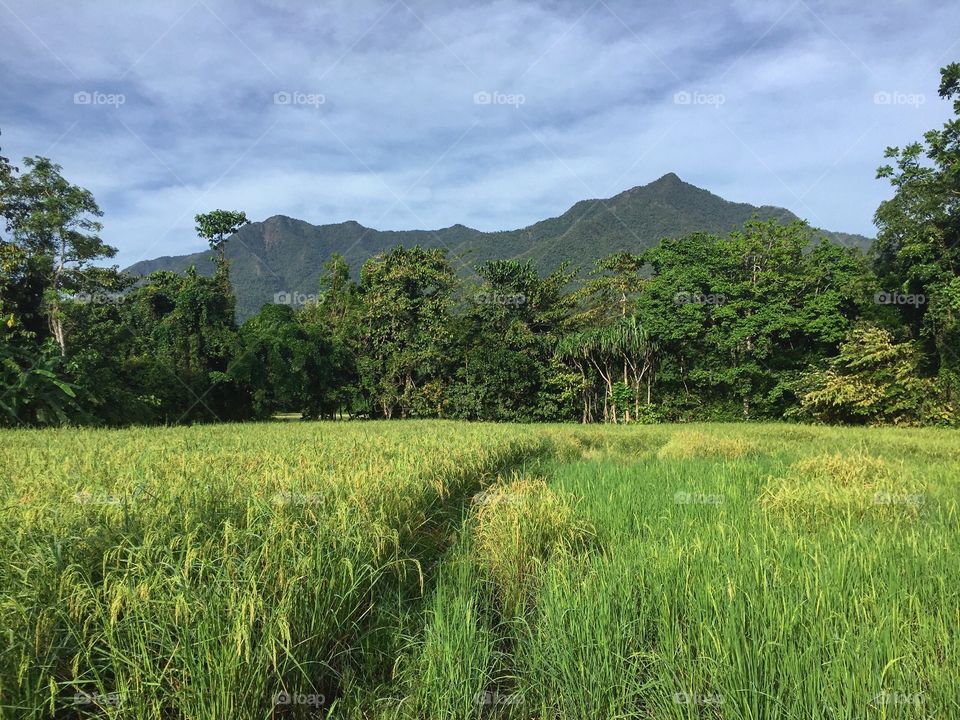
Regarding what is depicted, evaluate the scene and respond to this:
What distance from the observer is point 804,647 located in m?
2.50

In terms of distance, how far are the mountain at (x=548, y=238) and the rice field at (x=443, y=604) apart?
2210 centimetres

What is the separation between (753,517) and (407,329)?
803 inches

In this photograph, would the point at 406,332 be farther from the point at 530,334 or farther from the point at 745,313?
the point at 745,313

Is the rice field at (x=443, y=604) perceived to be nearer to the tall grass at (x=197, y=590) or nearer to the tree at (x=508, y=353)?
the tall grass at (x=197, y=590)

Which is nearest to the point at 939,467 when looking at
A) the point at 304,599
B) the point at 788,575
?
the point at 788,575

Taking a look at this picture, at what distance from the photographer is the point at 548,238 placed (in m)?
77.7

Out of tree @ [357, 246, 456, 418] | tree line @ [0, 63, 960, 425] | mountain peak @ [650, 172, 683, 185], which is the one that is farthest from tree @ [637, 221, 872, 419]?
mountain peak @ [650, 172, 683, 185]

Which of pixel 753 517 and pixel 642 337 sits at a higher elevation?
pixel 642 337

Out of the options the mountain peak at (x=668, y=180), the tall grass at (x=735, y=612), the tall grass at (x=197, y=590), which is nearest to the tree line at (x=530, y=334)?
the tall grass at (x=197, y=590)

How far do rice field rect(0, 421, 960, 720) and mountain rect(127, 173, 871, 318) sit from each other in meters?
22.1

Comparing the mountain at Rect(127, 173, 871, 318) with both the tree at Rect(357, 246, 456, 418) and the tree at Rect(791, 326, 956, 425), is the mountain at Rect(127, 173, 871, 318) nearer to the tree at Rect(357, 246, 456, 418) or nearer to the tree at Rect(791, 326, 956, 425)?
the tree at Rect(357, 246, 456, 418)

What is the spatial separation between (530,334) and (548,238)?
5830 cm

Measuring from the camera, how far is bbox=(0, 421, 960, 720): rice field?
2.26m

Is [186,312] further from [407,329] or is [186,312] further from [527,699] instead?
[527,699]
